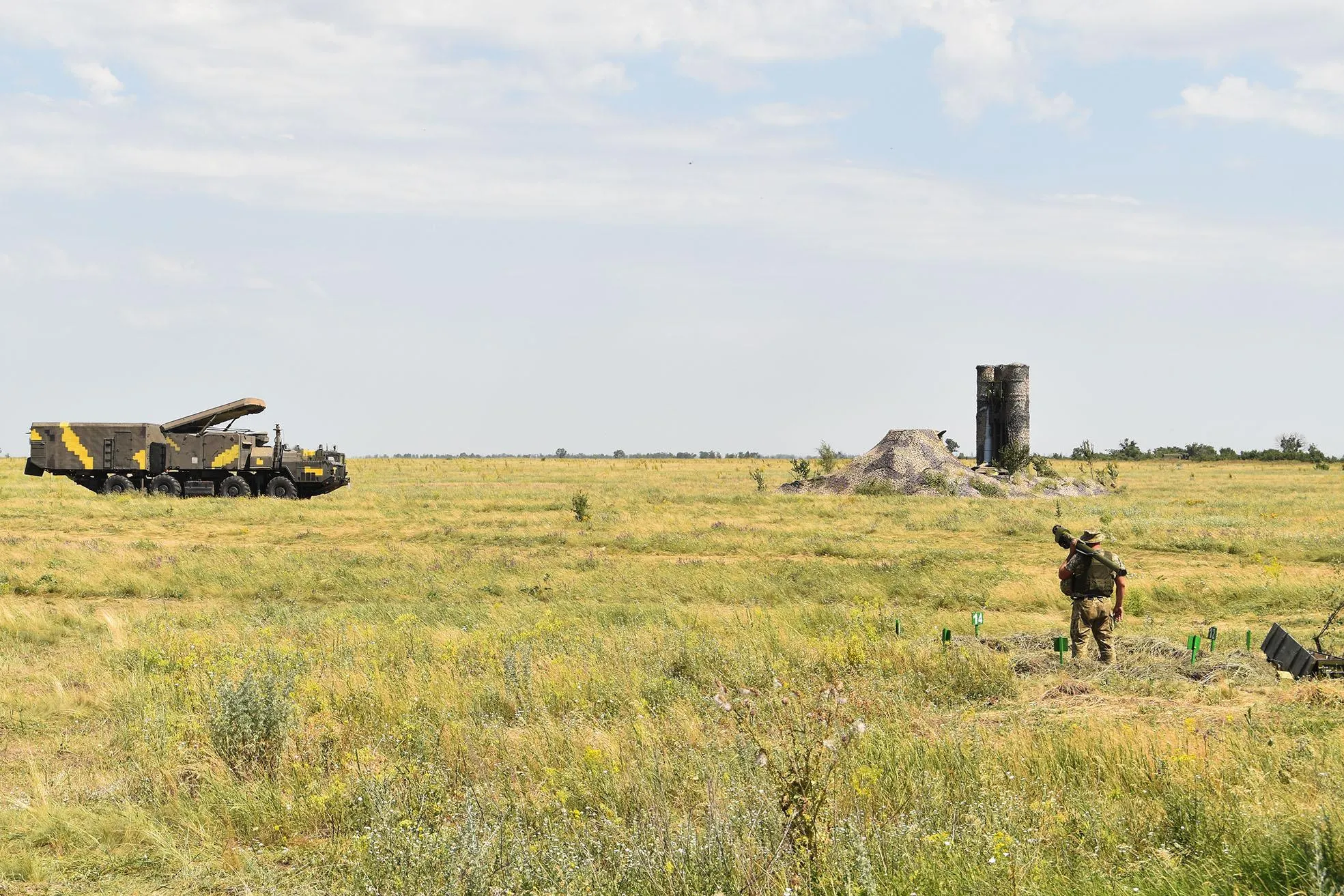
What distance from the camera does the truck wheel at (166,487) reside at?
34312 mm

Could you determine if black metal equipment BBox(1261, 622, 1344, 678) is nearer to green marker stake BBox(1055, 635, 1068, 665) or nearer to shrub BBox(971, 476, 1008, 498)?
green marker stake BBox(1055, 635, 1068, 665)

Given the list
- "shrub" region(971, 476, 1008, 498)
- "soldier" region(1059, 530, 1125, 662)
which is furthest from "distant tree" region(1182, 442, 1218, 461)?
"soldier" region(1059, 530, 1125, 662)

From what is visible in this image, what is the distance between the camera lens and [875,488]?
39406 mm

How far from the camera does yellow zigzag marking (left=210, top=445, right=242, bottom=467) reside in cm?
3447

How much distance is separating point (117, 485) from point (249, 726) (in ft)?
105

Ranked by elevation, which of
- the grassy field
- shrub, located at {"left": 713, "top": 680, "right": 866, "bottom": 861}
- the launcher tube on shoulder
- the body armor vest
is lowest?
the grassy field

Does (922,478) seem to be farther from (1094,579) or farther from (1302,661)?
(1302,661)

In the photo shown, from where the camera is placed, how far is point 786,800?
16.1ft

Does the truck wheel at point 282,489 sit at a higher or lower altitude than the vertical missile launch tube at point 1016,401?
lower

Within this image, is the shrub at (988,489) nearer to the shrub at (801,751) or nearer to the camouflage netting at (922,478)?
the camouflage netting at (922,478)

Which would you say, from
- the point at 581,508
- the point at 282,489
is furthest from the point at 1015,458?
the point at 282,489

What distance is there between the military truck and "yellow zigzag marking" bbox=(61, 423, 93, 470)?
0.9 inches

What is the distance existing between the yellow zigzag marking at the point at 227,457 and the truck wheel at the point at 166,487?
136 centimetres

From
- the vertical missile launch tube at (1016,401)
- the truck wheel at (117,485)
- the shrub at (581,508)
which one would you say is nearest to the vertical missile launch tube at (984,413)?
the vertical missile launch tube at (1016,401)
